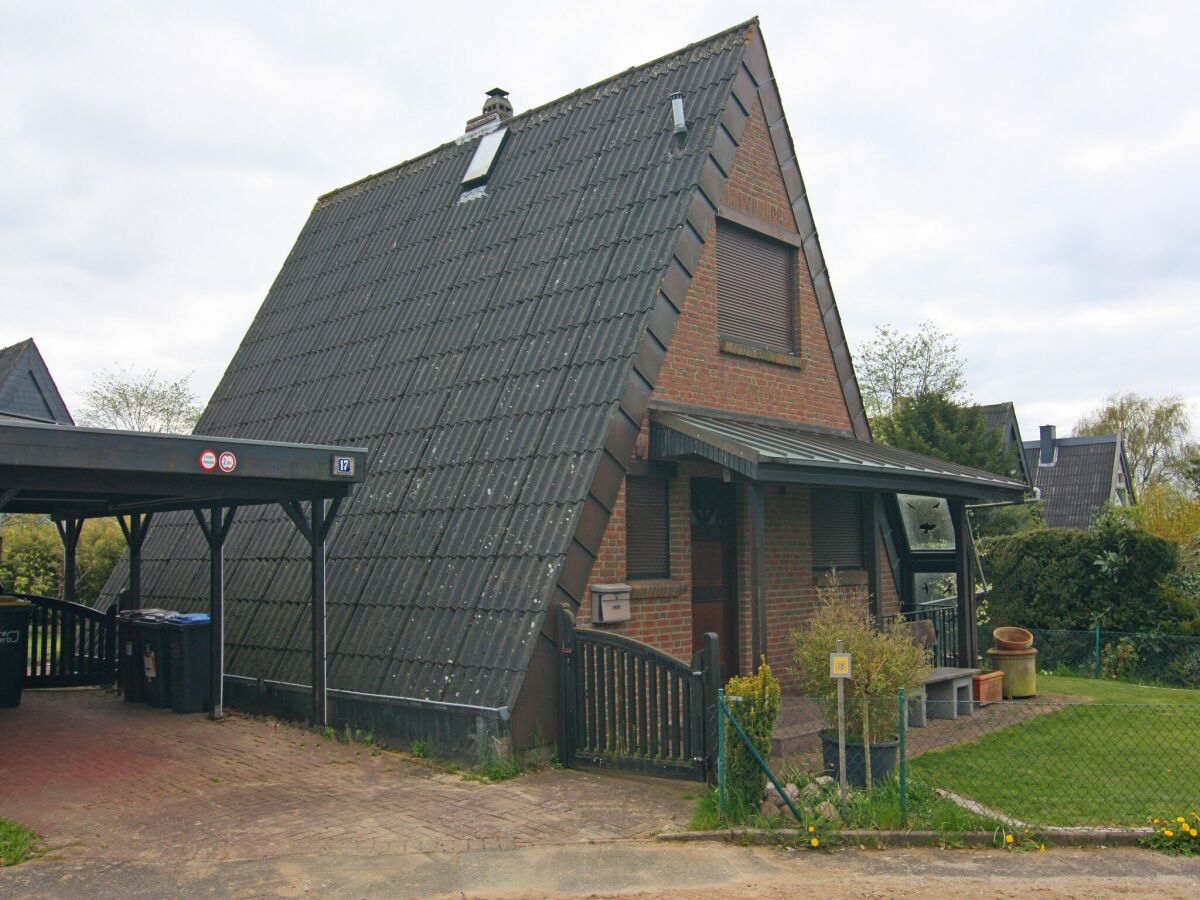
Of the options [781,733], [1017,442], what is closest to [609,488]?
[781,733]

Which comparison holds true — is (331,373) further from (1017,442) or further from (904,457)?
(1017,442)

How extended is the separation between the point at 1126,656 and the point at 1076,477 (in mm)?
31347

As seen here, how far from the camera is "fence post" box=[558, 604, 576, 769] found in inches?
357

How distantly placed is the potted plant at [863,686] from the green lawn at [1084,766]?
26.1 inches

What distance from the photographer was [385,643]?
33.8ft

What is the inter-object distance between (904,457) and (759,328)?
2.38 m

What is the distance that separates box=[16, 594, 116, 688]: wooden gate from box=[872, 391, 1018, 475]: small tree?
2139cm

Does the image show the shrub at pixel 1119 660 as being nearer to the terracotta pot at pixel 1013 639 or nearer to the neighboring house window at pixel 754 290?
the terracotta pot at pixel 1013 639

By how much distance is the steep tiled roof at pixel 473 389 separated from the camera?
9.81 meters

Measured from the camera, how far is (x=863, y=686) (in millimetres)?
7965

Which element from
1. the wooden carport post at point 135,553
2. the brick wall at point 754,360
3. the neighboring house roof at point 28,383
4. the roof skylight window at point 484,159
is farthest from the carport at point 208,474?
the neighboring house roof at point 28,383

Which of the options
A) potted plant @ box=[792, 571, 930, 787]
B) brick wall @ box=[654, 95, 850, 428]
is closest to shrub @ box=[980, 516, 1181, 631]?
brick wall @ box=[654, 95, 850, 428]

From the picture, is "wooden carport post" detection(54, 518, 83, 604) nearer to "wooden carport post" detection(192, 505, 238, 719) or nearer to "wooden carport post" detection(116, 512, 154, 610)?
"wooden carport post" detection(116, 512, 154, 610)

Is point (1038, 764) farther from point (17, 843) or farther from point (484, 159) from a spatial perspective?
point (484, 159)
